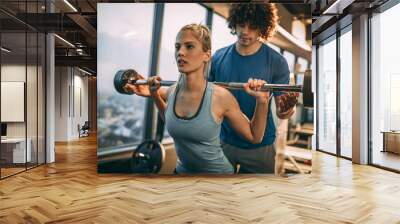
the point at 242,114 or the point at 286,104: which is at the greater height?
the point at 286,104

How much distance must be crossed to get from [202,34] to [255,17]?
86 centimetres

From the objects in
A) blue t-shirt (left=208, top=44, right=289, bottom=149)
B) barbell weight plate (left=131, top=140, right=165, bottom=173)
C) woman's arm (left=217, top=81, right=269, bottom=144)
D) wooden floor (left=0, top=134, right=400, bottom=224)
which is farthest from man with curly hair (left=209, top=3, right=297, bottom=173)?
barbell weight plate (left=131, top=140, right=165, bottom=173)

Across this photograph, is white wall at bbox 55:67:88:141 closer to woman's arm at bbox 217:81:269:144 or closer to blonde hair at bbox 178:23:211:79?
blonde hair at bbox 178:23:211:79

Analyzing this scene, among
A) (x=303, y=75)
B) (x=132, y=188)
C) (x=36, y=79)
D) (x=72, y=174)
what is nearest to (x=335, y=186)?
(x=303, y=75)

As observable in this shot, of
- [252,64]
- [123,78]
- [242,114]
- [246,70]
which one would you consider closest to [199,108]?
[242,114]

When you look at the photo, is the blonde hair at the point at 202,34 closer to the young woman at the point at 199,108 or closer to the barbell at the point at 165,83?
the young woman at the point at 199,108

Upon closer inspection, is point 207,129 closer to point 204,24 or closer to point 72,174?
point 204,24

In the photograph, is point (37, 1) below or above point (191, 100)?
above

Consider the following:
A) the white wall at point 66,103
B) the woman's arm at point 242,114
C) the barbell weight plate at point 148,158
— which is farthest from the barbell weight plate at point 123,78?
the white wall at point 66,103

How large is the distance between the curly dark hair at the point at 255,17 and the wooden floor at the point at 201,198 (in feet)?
7.58

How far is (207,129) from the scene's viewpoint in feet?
19.3

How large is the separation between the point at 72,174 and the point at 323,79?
6967 millimetres

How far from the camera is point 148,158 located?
240 inches

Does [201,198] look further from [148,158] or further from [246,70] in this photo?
[246,70]
